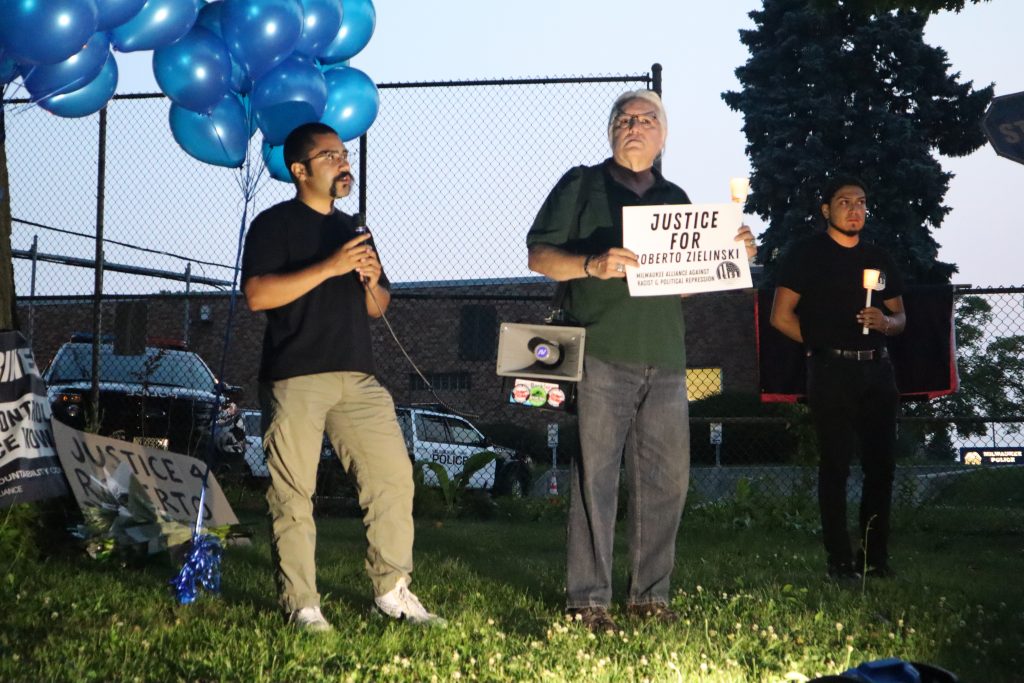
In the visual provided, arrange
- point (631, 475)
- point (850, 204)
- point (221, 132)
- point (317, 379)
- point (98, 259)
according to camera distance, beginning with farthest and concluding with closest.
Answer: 1. point (98, 259)
2. point (221, 132)
3. point (850, 204)
4. point (631, 475)
5. point (317, 379)

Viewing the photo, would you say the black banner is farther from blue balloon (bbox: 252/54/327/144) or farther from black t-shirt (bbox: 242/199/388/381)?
black t-shirt (bbox: 242/199/388/381)

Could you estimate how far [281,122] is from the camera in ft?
20.6

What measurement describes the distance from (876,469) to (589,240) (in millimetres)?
2275

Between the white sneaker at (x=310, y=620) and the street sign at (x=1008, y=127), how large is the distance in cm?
319

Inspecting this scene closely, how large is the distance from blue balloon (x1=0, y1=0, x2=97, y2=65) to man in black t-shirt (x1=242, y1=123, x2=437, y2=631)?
5.49 feet

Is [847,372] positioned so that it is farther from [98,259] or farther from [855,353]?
[98,259]

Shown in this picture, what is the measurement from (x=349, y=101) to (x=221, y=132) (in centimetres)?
75

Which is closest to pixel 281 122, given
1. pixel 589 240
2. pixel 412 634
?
pixel 589 240

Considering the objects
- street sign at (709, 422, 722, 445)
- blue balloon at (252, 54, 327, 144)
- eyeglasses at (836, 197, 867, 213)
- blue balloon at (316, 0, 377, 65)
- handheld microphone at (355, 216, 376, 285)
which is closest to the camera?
handheld microphone at (355, 216, 376, 285)

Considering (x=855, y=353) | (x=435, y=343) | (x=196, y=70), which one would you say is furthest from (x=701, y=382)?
(x=196, y=70)

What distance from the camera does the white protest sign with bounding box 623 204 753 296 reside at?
15.8ft

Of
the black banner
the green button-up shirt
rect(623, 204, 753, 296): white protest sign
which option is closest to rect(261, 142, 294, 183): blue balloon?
the black banner

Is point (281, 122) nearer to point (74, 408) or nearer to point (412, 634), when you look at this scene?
point (412, 634)

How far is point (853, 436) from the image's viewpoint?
20.9 feet
